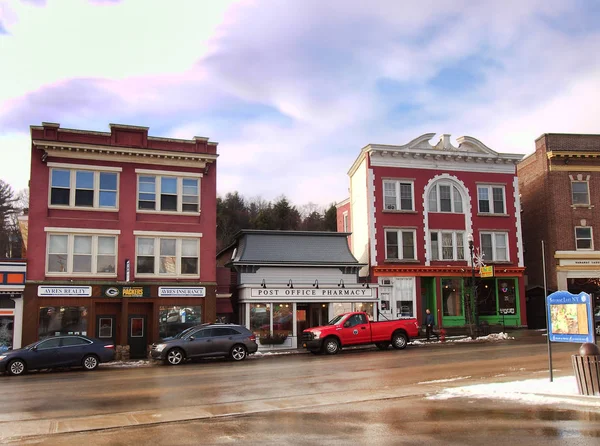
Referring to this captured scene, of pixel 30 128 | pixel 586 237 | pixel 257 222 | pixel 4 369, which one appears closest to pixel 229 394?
pixel 4 369

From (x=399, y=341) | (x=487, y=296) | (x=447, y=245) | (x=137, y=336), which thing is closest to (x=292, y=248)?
Answer: (x=399, y=341)

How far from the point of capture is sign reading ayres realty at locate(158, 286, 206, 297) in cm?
2964

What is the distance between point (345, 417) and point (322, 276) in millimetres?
21860

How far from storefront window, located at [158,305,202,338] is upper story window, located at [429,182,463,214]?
632 inches

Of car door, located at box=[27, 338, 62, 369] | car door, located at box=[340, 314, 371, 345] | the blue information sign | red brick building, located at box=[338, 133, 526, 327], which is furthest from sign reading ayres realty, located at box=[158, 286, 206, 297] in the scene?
the blue information sign

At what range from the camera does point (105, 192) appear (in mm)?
29953

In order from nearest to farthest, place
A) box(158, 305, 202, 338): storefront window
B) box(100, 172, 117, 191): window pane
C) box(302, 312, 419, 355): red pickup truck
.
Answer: box(302, 312, 419, 355): red pickup truck, box(158, 305, 202, 338): storefront window, box(100, 172, 117, 191): window pane

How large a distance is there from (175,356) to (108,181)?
10601 millimetres

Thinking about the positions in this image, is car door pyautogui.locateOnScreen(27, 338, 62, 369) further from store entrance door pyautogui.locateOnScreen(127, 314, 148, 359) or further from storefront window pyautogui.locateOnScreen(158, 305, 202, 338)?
storefront window pyautogui.locateOnScreen(158, 305, 202, 338)

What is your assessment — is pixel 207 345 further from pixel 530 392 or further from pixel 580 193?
pixel 580 193

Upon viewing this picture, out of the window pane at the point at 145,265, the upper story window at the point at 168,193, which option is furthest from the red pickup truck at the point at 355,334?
the upper story window at the point at 168,193

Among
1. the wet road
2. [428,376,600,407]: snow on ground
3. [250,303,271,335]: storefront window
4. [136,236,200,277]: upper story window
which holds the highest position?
[136,236,200,277]: upper story window

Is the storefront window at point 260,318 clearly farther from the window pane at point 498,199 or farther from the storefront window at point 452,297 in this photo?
the window pane at point 498,199

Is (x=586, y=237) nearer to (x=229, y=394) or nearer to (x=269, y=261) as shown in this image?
(x=269, y=261)
